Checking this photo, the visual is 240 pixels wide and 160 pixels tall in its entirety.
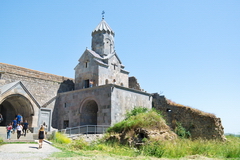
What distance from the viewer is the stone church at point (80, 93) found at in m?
19.4

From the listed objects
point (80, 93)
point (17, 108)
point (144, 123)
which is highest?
point (80, 93)

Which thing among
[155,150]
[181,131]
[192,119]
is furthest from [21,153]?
[192,119]

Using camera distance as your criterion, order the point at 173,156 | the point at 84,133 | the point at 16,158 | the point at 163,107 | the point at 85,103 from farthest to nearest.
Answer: the point at 163,107 < the point at 85,103 < the point at 84,133 < the point at 173,156 < the point at 16,158

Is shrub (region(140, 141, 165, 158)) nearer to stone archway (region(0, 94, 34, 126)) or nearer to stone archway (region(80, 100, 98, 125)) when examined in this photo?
stone archway (region(80, 100, 98, 125))

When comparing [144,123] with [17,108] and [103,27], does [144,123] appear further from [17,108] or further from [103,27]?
[103,27]

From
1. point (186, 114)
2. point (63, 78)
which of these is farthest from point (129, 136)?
point (63, 78)

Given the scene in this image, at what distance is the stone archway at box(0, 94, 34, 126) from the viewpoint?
18844 mm

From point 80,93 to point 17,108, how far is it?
5760 millimetres

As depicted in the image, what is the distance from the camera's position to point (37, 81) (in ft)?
79.5

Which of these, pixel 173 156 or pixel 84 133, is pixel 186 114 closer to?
pixel 84 133

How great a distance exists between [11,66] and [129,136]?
560 inches

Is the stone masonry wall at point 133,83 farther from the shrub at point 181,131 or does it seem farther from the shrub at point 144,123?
the shrub at point 144,123

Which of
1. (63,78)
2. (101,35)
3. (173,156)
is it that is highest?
(101,35)

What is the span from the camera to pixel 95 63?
81.3ft
